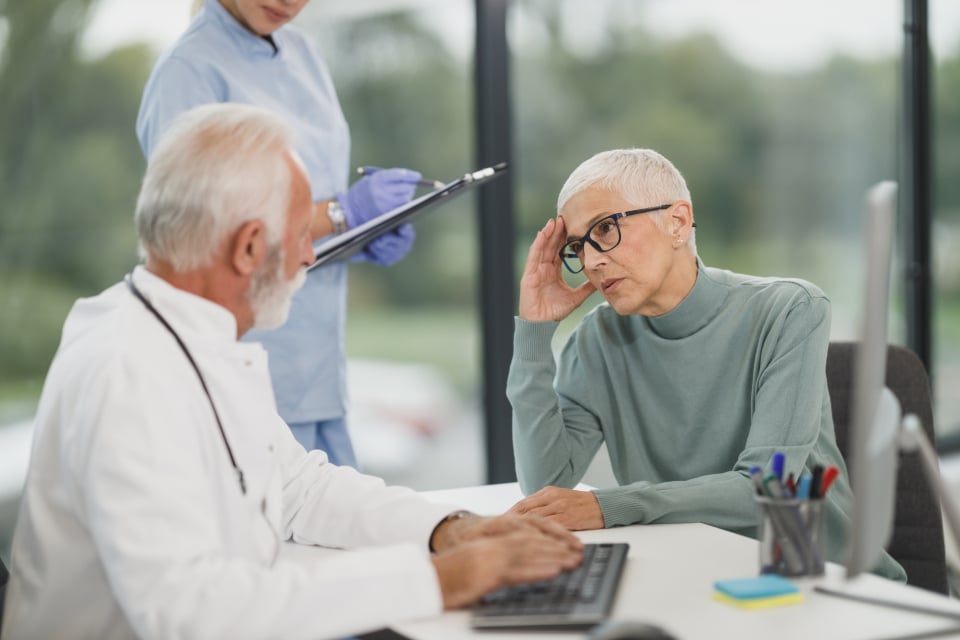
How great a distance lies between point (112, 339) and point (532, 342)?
Result: 0.90 metres

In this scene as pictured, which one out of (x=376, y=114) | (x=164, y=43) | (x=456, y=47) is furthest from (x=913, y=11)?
(x=164, y=43)

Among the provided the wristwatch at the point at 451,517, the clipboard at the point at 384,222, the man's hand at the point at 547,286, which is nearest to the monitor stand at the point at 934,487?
the wristwatch at the point at 451,517

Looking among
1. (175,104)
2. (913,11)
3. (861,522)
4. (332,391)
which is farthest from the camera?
(913,11)

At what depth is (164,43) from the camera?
277 cm

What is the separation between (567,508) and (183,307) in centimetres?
63

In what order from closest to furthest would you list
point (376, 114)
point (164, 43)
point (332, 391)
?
point (332, 391) < point (164, 43) < point (376, 114)

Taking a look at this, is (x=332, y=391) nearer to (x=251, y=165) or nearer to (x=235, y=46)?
(x=235, y=46)

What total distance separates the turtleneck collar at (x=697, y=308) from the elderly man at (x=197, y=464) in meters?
0.64

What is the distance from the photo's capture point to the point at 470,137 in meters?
3.27

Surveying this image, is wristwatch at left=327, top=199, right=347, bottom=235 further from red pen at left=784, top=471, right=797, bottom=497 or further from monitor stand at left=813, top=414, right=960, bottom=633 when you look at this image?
monitor stand at left=813, top=414, right=960, bottom=633

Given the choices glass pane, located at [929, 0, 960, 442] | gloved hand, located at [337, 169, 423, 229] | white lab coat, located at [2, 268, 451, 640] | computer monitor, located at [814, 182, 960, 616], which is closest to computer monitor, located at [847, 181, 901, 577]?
computer monitor, located at [814, 182, 960, 616]

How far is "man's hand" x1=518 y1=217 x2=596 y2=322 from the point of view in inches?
82.1

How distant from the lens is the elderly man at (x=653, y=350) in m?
1.87

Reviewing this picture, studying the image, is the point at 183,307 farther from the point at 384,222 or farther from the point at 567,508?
the point at 384,222
